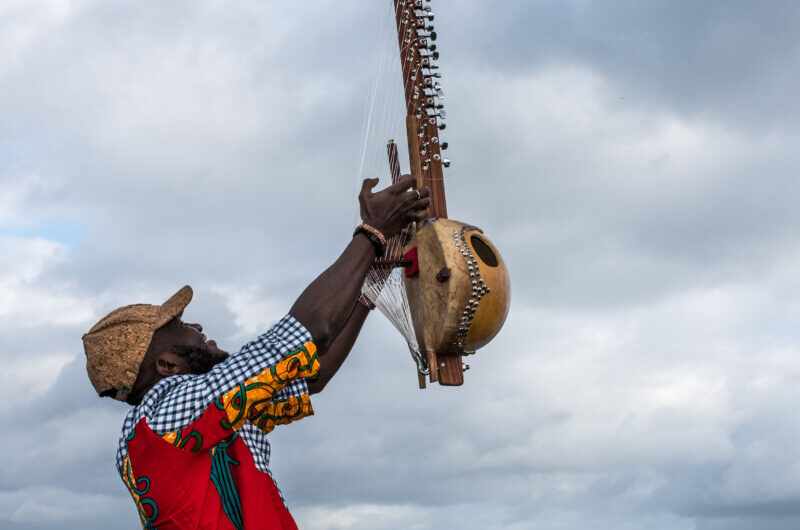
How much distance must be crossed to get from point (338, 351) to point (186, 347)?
1.20 meters

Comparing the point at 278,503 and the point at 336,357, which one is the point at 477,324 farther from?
the point at 278,503

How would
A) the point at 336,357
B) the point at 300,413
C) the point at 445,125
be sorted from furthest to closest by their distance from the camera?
the point at 445,125 < the point at 336,357 < the point at 300,413

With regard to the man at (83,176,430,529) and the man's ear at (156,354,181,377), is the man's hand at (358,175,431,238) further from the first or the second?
the man's ear at (156,354,181,377)

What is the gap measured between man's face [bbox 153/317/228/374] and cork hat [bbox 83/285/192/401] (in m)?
0.06

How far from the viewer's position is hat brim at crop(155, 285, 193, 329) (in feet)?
13.2

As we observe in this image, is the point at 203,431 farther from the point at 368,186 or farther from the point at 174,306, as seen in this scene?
the point at 368,186

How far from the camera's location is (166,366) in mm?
4004

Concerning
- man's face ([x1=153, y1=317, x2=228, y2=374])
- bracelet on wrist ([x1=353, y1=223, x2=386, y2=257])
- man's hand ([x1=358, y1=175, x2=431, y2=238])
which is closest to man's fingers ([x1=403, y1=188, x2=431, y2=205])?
man's hand ([x1=358, y1=175, x2=431, y2=238])

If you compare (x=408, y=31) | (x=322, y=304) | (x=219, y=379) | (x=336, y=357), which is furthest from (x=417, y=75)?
(x=219, y=379)

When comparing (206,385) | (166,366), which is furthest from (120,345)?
(206,385)

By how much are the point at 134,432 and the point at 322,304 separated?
88 cm

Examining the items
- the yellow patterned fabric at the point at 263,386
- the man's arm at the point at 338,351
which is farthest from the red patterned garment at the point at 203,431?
the man's arm at the point at 338,351

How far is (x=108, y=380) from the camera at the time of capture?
395 centimetres

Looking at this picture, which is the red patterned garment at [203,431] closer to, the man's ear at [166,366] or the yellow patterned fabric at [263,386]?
the yellow patterned fabric at [263,386]
